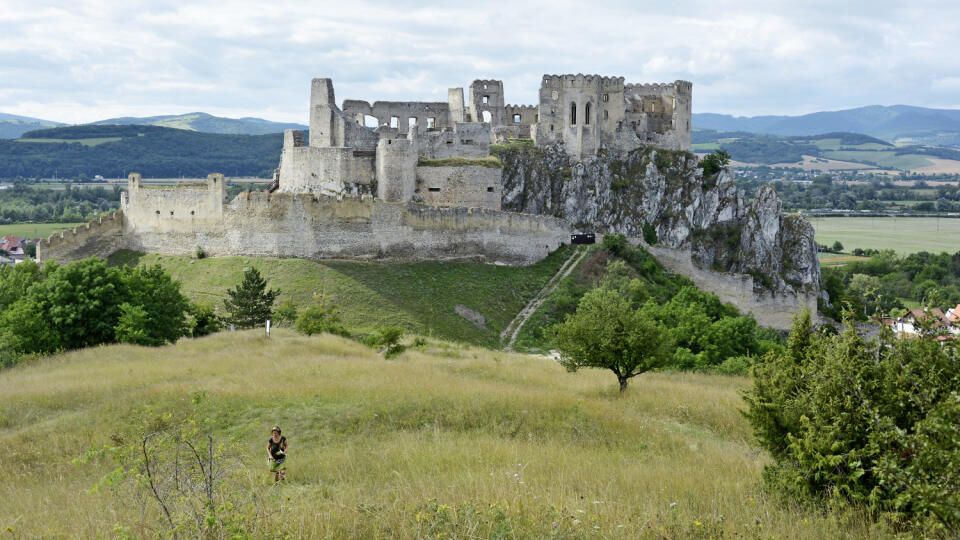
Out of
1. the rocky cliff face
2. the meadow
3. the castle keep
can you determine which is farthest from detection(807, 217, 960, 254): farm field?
the meadow

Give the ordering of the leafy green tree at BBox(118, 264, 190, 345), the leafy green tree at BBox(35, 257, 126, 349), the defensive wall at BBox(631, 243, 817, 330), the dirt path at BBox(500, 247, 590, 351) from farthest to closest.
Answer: the defensive wall at BBox(631, 243, 817, 330), the dirt path at BBox(500, 247, 590, 351), the leafy green tree at BBox(118, 264, 190, 345), the leafy green tree at BBox(35, 257, 126, 349)

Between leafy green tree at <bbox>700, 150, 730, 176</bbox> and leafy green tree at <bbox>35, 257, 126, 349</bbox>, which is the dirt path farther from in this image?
leafy green tree at <bbox>700, 150, 730, 176</bbox>

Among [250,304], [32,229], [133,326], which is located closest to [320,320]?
[250,304]

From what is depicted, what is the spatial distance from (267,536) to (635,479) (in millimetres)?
5500

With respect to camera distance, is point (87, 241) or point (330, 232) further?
point (87, 241)

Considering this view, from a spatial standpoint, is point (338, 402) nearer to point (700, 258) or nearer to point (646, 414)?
point (646, 414)

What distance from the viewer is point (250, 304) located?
1212 inches

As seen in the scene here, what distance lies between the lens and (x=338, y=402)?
56.4ft

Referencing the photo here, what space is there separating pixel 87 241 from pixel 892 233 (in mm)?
132962

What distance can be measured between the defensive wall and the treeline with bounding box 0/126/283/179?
135501 mm

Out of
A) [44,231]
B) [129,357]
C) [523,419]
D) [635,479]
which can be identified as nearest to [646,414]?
[523,419]

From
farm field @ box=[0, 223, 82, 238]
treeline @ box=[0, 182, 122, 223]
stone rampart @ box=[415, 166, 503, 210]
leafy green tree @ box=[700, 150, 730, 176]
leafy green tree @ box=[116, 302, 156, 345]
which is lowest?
farm field @ box=[0, 223, 82, 238]

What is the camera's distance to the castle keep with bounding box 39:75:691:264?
119 feet

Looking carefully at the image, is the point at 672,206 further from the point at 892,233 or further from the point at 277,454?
the point at 892,233
